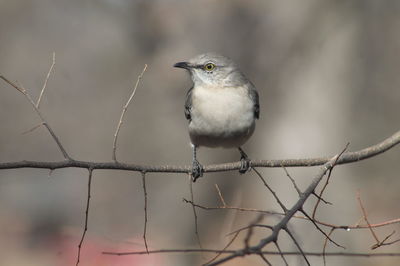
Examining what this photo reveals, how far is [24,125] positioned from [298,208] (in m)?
12.0

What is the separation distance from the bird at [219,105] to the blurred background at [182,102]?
5.19 meters

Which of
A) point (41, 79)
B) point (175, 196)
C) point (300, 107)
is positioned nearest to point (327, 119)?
point (300, 107)

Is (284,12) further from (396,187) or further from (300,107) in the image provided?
(396,187)

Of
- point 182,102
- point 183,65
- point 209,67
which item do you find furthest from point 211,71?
point 182,102

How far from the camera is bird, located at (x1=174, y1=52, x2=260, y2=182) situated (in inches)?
254

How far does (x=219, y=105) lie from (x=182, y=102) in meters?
9.45

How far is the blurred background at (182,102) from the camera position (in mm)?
13500

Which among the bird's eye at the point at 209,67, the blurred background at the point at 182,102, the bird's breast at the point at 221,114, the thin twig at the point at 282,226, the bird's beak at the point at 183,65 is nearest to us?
the thin twig at the point at 282,226

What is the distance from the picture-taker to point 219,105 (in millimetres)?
6527

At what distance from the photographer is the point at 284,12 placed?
1452 cm

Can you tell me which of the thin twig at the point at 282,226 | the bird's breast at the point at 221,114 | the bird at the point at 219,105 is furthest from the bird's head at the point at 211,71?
the thin twig at the point at 282,226

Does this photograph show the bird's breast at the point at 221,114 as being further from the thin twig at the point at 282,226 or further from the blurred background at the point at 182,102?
the blurred background at the point at 182,102

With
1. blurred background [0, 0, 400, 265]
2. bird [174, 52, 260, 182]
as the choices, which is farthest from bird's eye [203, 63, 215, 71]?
blurred background [0, 0, 400, 265]

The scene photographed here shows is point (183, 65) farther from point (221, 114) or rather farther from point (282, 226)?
point (282, 226)
